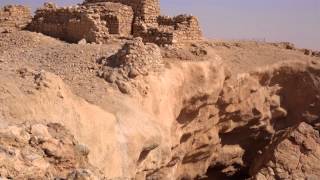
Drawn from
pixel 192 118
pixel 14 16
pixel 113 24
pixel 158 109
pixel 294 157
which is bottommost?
pixel 294 157

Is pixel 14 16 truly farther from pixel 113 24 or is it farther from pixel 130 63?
pixel 130 63

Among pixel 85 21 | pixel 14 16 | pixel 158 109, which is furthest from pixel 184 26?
pixel 14 16

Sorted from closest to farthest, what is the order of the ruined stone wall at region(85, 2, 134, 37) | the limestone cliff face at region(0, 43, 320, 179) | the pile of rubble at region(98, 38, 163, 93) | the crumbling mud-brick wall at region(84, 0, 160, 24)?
1. the limestone cliff face at region(0, 43, 320, 179)
2. the pile of rubble at region(98, 38, 163, 93)
3. the ruined stone wall at region(85, 2, 134, 37)
4. the crumbling mud-brick wall at region(84, 0, 160, 24)

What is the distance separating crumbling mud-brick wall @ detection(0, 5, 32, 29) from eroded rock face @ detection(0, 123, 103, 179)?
1158 centimetres


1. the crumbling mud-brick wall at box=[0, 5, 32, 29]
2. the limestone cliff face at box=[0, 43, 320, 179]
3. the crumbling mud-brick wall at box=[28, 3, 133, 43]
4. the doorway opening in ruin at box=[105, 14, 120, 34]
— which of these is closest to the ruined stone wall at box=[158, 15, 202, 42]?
the crumbling mud-brick wall at box=[28, 3, 133, 43]

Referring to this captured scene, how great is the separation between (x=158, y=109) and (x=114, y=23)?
17.8 ft

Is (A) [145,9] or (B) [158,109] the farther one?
(A) [145,9]

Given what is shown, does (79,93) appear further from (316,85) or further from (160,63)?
(316,85)

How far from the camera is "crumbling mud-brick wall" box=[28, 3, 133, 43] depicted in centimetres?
1533

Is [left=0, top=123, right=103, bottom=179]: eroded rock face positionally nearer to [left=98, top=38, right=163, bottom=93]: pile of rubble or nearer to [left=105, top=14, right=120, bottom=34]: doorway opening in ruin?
[left=98, top=38, right=163, bottom=93]: pile of rubble

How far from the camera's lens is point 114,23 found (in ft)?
53.6

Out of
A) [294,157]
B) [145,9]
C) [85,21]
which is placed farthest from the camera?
[145,9]

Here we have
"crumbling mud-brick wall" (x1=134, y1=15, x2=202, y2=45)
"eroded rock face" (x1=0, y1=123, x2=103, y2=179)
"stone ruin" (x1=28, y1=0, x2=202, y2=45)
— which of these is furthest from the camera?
"stone ruin" (x1=28, y1=0, x2=202, y2=45)

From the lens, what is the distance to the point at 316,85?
56.0 ft
